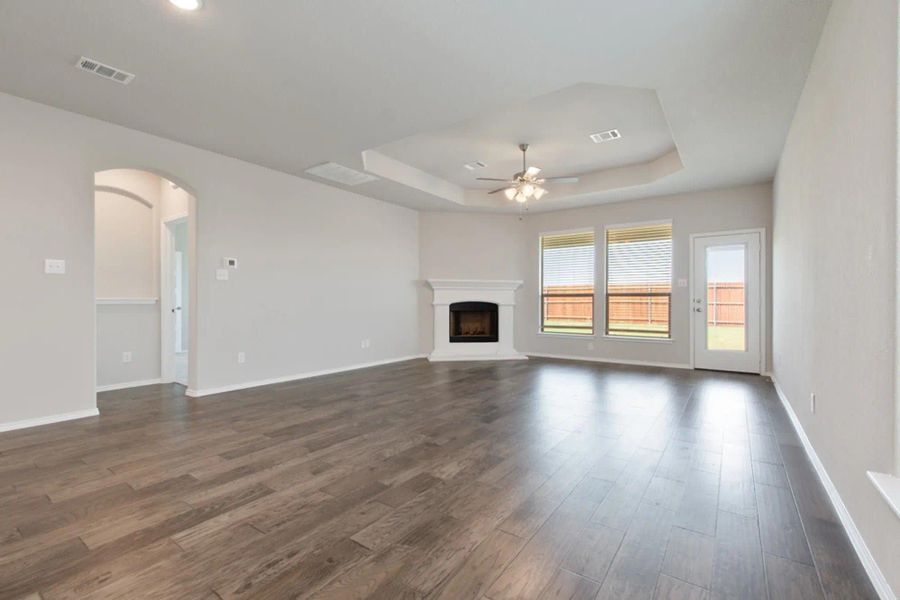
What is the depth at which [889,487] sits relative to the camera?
1384mm

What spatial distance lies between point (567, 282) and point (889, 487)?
6239 millimetres

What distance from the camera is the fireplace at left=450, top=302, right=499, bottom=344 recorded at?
302 inches

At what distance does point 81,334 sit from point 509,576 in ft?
13.9

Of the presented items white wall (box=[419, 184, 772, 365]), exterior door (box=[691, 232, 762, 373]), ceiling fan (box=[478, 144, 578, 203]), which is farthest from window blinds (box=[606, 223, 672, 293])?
ceiling fan (box=[478, 144, 578, 203])

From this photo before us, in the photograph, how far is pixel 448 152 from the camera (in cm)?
536

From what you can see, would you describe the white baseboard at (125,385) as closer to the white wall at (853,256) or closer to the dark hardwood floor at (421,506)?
the dark hardwood floor at (421,506)

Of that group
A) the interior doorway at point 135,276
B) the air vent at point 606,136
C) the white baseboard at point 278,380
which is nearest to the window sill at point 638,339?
the air vent at point 606,136

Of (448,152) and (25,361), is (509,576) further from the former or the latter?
(448,152)

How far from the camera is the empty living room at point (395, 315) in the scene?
168 cm

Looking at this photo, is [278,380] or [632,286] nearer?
[278,380]

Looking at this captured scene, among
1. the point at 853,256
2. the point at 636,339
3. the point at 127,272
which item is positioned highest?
the point at 127,272

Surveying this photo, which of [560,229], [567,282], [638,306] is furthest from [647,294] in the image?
[560,229]

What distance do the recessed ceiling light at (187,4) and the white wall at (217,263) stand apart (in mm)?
2247

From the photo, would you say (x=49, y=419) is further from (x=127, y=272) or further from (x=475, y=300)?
(x=475, y=300)
